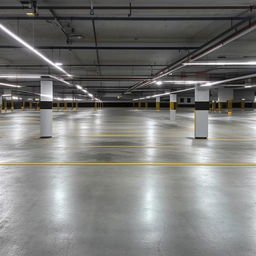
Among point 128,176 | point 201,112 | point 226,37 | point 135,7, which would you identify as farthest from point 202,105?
point 128,176

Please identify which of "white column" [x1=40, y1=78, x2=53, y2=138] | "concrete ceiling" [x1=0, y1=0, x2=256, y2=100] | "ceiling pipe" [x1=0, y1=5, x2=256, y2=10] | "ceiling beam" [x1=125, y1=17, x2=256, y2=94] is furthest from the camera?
"white column" [x1=40, y1=78, x2=53, y2=138]

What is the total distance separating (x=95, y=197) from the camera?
14.7 feet

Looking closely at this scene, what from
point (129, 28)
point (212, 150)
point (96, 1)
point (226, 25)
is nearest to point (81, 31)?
point (129, 28)

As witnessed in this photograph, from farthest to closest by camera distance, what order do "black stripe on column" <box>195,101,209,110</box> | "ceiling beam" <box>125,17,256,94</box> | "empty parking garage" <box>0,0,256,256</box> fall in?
"black stripe on column" <box>195,101,209,110</box>
"ceiling beam" <box>125,17,256,94</box>
"empty parking garage" <box>0,0,256,256</box>

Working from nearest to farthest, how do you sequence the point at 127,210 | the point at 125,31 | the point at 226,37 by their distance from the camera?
the point at 127,210 < the point at 226,37 < the point at 125,31

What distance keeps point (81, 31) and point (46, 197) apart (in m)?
5.89

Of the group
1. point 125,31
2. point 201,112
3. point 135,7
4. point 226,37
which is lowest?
point 201,112

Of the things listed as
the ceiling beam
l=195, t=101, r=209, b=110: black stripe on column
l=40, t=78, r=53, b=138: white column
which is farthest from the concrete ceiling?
l=195, t=101, r=209, b=110: black stripe on column

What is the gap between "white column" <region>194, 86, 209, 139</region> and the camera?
12.5 meters

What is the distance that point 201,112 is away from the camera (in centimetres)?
1255

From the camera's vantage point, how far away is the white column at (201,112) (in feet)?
40.9

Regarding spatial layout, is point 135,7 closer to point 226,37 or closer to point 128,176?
point 226,37

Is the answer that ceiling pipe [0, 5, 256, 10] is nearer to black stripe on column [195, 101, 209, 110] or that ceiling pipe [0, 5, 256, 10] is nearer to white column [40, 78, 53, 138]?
white column [40, 78, 53, 138]

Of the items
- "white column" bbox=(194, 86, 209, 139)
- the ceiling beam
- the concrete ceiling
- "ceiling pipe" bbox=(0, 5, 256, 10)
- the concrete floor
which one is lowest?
the concrete floor
